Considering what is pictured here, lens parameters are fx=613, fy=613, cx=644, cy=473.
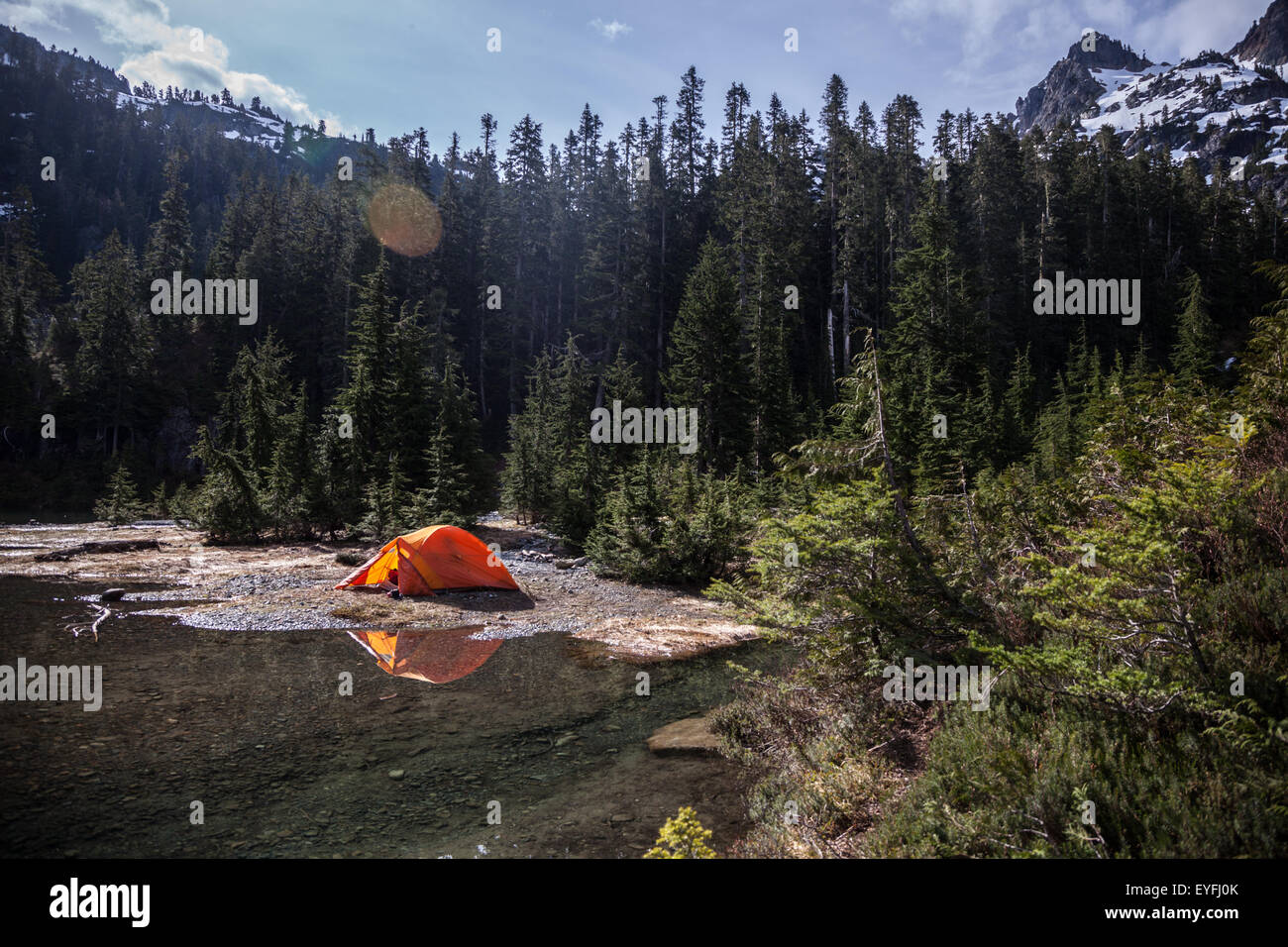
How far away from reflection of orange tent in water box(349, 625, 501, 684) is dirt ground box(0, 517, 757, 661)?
69 cm

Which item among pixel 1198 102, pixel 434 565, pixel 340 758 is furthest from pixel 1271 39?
pixel 340 758

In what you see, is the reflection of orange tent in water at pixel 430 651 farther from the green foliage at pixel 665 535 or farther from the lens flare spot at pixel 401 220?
the lens flare spot at pixel 401 220

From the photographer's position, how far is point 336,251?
61062 mm

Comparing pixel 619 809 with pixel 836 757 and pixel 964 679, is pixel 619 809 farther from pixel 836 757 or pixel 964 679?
pixel 964 679

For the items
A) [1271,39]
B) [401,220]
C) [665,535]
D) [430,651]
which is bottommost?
[430,651]

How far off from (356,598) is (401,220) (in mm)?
49572

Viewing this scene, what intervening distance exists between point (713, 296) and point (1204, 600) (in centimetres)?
3256

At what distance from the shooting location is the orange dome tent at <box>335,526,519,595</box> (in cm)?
1781

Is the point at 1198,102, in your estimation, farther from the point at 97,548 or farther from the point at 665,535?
the point at 97,548

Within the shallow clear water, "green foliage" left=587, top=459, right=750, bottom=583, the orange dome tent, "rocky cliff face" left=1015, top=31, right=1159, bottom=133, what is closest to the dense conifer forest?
"green foliage" left=587, top=459, right=750, bottom=583

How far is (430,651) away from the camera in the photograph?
43.1 ft

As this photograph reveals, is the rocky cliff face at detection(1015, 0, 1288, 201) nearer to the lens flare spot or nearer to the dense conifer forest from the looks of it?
the dense conifer forest
